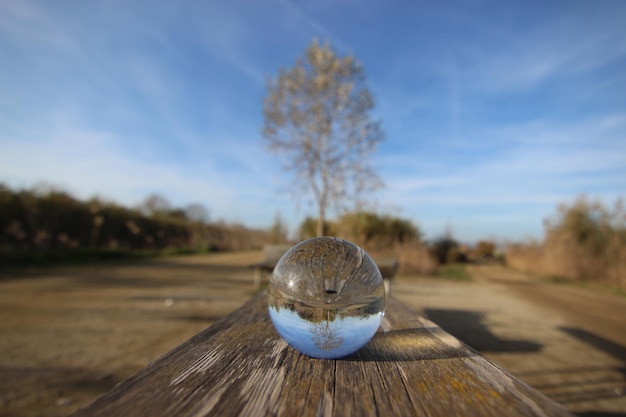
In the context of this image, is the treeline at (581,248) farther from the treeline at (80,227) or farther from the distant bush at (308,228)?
the treeline at (80,227)

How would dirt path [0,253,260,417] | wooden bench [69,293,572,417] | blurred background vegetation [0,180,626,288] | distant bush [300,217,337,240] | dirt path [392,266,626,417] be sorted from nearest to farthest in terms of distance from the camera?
wooden bench [69,293,572,417] < dirt path [0,253,260,417] < dirt path [392,266,626,417] < blurred background vegetation [0,180,626,288] < distant bush [300,217,337,240]

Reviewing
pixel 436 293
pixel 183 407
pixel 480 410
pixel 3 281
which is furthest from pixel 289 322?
pixel 3 281

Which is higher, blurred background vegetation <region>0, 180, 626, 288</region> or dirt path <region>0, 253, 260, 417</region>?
blurred background vegetation <region>0, 180, 626, 288</region>

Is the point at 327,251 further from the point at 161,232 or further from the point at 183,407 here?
the point at 161,232

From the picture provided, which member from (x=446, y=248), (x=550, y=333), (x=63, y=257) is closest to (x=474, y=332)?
(x=550, y=333)

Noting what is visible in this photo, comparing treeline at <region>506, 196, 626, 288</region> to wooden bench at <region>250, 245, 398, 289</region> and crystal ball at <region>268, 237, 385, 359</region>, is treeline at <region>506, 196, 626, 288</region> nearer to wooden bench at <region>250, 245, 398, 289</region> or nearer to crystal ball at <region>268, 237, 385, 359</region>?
wooden bench at <region>250, 245, 398, 289</region>

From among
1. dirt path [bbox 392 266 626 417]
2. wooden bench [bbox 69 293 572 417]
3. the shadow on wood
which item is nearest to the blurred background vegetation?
dirt path [bbox 392 266 626 417]

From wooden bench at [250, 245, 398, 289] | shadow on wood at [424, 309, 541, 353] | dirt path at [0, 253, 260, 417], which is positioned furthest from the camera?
wooden bench at [250, 245, 398, 289]
